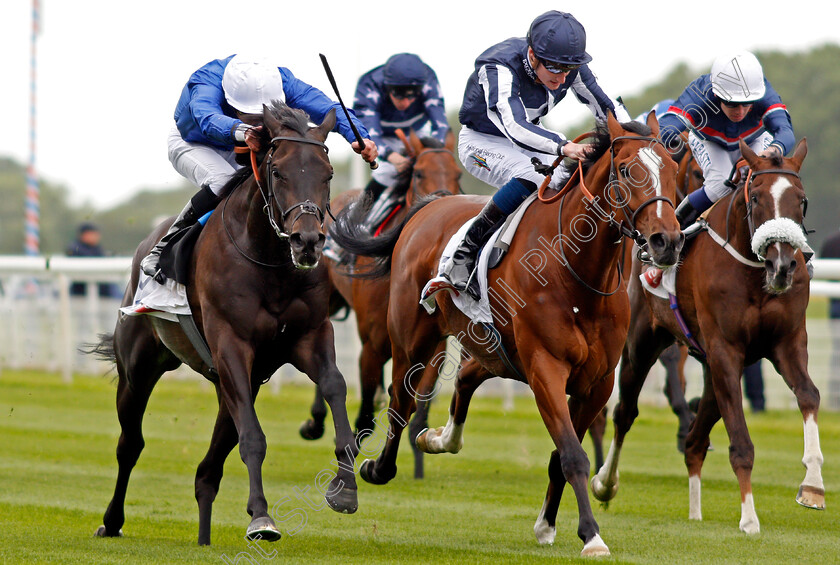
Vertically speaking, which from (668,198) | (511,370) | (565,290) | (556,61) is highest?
(556,61)

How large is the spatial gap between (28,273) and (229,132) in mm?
8716

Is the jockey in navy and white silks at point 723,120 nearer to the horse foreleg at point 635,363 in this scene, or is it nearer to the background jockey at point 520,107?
the horse foreleg at point 635,363

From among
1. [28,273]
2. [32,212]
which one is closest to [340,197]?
[28,273]

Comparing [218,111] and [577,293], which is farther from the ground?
[218,111]

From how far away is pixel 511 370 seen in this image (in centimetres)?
579

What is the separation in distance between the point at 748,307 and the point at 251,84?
115 inches

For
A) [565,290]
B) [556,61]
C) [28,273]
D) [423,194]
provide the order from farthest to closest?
[28,273] < [423,194] < [556,61] < [565,290]

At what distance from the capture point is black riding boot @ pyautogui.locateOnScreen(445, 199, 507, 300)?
19.3ft

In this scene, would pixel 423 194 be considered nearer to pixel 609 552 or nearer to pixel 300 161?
pixel 300 161

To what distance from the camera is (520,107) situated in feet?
18.6

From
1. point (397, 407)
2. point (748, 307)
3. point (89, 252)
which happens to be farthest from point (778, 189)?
point (89, 252)

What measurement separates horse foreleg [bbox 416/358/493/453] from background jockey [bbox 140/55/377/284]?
5.57 feet

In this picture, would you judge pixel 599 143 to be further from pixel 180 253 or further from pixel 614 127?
pixel 180 253

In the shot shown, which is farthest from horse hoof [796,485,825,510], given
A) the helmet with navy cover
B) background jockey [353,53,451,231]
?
the helmet with navy cover
